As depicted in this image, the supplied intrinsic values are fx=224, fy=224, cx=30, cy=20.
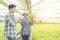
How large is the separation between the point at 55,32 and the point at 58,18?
877 millimetres

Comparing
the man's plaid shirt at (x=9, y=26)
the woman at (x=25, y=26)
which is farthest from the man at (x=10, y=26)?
the woman at (x=25, y=26)


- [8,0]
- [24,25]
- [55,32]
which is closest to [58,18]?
[55,32]

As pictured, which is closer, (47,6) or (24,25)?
(24,25)

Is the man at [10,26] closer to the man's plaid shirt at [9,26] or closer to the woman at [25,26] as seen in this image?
the man's plaid shirt at [9,26]

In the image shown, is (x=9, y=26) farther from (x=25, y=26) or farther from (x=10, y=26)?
(x=25, y=26)

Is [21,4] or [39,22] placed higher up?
[21,4]

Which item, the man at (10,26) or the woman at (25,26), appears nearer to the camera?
the man at (10,26)

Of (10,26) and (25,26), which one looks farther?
(25,26)

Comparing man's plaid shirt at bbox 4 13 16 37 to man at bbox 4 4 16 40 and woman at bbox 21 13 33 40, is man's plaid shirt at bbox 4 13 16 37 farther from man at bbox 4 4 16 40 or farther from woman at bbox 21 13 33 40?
woman at bbox 21 13 33 40

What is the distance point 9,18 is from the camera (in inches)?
115

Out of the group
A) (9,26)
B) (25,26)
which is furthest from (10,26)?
(25,26)

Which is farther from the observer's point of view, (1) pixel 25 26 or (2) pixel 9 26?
(1) pixel 25 26

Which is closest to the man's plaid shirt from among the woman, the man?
the man

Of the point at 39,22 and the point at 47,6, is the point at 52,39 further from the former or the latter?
the point at 47,6
